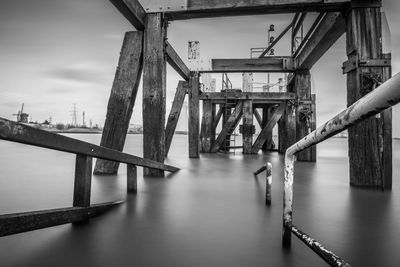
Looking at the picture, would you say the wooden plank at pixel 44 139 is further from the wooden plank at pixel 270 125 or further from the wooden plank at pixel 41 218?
the wooden plank at pixel 270 125

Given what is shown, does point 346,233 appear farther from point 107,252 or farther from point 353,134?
point 353,134

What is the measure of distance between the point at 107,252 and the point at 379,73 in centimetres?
373

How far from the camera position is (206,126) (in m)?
11.0

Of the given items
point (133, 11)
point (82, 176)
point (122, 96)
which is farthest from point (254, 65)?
point (82, 176)

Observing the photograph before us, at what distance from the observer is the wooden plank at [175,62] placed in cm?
464

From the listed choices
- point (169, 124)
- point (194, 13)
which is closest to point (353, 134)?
point (194, 13)

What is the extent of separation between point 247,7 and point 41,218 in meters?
3.75

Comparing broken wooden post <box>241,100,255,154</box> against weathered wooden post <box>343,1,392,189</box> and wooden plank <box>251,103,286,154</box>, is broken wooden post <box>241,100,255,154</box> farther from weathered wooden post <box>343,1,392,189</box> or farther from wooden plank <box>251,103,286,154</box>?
weathered wooden post <box>343,1,392,189</box>

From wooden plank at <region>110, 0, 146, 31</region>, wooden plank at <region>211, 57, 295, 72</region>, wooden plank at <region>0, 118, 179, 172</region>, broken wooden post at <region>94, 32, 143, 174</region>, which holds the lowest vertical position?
wooden plank at <region>0, 118, 179, 172</region>

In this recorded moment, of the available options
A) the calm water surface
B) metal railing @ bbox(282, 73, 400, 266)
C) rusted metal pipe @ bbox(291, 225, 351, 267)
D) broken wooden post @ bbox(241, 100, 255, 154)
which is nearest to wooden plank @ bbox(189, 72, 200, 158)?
broken wooden post @ bbox(241, 100, 255, 154)

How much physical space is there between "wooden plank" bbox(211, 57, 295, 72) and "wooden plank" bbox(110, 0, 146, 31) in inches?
170

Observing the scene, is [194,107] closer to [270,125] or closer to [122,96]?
[270,125]

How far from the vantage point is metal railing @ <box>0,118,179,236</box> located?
1098mm

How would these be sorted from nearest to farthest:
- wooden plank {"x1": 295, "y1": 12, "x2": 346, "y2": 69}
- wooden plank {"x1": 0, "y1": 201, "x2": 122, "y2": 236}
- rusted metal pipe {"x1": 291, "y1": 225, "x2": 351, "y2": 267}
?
rusted metal pipe {"x1": 291, "y1": 225, "x2": 351, "y2": 267} < wooden plank {"x1": 0, "y1": 201, "x2": 122, "y2": 236} < wooden plank {"x1": 295, "y1": 12, "x2": 346, "y2": 69}
